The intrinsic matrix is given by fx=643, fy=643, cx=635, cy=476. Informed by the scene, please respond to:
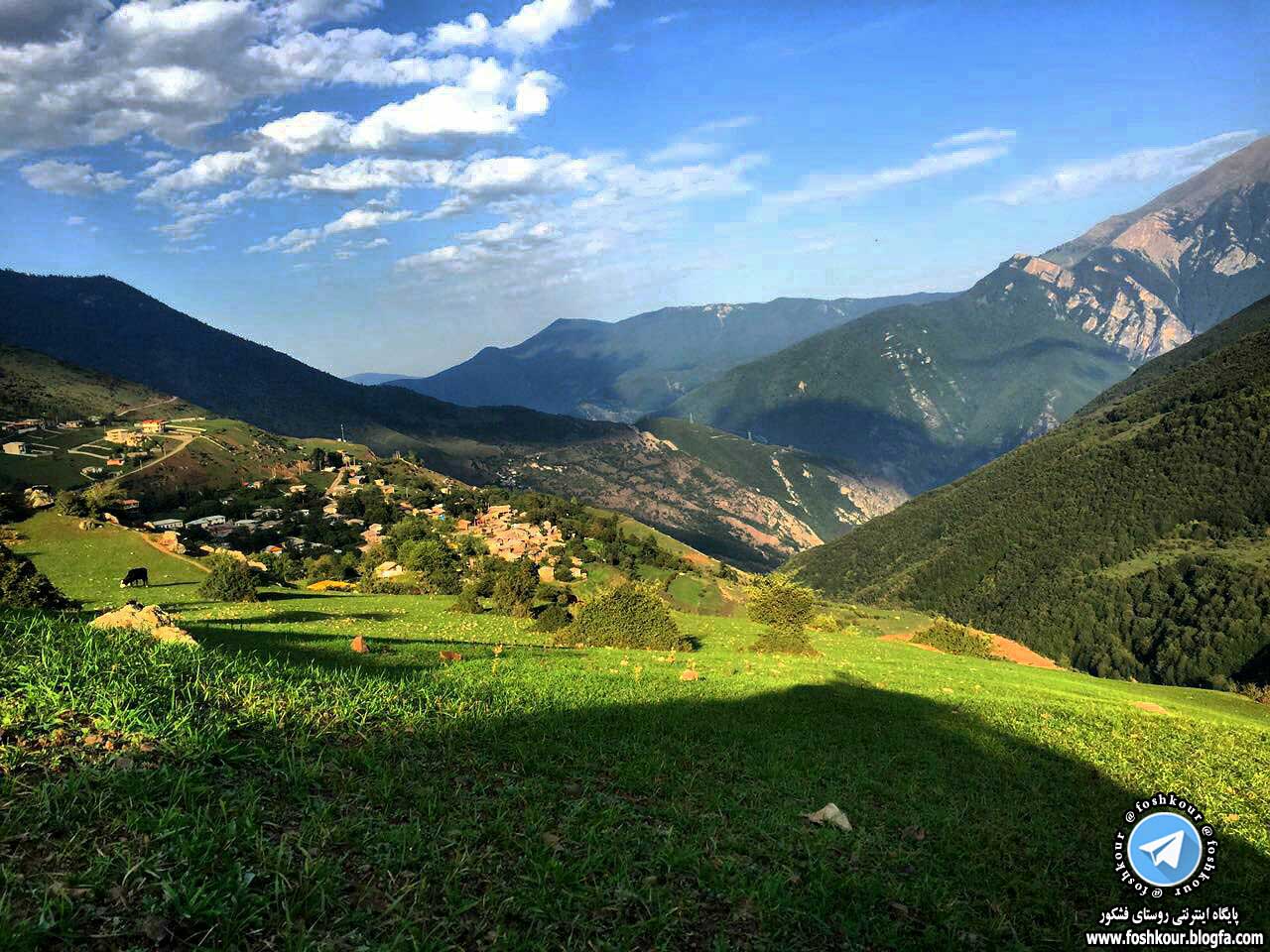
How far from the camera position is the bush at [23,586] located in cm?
1938

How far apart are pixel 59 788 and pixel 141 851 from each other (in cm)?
125

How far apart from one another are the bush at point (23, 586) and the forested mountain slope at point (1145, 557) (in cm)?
14653

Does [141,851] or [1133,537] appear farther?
[1133,537]

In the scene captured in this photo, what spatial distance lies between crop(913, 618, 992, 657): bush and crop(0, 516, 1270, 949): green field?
4763cm

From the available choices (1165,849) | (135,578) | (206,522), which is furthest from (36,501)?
(1165,849)

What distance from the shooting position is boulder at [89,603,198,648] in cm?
1177

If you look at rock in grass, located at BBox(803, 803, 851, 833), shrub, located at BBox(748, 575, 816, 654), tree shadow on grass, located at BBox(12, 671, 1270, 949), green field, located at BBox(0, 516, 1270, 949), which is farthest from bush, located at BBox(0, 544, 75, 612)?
shrub, located at BBox(748, 575, 816, 654)

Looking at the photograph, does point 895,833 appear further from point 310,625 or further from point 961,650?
point 961,650

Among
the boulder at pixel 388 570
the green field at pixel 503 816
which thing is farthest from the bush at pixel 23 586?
the boulder at pixel 388 570

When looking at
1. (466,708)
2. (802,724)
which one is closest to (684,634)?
(802,724)

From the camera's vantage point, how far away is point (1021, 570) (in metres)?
174

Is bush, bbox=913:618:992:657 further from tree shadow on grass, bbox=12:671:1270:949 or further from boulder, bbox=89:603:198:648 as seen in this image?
boulder, bbox=89:603:198:648

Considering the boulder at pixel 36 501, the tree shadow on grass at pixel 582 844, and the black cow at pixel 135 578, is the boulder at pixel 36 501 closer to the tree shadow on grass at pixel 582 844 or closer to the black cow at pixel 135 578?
the black cow at pixel 135 578

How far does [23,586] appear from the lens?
20.1 metres
